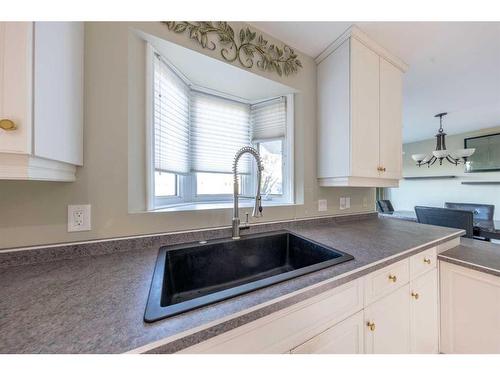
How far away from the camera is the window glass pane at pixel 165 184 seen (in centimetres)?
121

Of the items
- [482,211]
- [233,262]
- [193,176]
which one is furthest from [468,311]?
[482,211]

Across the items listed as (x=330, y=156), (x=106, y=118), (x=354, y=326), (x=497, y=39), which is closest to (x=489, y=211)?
(x=497, y=39)

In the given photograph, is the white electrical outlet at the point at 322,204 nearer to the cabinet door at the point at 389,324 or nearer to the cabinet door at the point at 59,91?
the cabinet door at the point at 389,324

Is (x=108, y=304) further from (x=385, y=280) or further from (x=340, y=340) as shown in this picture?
(x=385, y=280)

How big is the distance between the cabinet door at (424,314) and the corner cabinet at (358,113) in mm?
689

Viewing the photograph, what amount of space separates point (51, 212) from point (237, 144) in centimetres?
124

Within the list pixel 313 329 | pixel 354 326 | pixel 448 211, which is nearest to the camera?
pixel 313 329

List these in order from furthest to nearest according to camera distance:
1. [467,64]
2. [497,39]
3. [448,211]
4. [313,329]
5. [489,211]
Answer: [489,211], [448,211], [467,64], [497,39], [313,329]

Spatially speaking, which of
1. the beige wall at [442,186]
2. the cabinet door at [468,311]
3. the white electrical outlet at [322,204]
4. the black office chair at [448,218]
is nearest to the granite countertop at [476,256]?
the cabinet door at [468,311]

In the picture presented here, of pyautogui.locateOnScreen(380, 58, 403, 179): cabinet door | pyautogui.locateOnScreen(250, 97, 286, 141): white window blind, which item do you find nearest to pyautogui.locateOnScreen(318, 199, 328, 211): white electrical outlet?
pyautogui.locateOnScreen(380, 58, 403, 179): cabinet door
